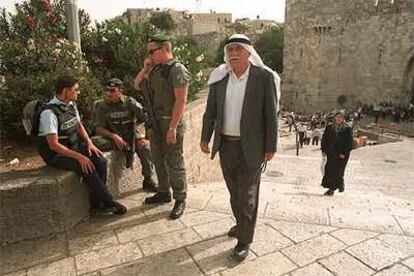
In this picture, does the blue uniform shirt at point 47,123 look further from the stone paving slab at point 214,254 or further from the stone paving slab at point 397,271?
the stone paving slab at point 397,271

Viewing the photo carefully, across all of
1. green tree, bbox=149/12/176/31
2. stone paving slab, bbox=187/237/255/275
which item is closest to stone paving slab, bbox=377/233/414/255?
stone paving slab, bbox=187/237/255/275

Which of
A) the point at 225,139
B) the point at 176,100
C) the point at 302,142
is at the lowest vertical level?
the point at 302,142

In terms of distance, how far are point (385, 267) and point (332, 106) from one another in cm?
2697

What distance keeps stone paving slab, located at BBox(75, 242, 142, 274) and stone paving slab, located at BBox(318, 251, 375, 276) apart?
1.39m

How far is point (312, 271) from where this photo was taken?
8.59 ft

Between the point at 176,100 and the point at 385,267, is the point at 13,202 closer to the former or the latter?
the point at 176,100

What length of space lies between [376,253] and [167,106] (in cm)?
206

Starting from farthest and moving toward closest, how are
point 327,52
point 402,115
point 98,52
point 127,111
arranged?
point 327,52
point 402,115
point 98,52
point 127,111

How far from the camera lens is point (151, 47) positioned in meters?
3.33

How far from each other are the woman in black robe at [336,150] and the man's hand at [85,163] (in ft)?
13.0

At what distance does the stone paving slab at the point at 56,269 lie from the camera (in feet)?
8.75

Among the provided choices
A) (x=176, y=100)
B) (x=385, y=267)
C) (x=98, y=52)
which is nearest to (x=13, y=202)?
(x=176, y=100)

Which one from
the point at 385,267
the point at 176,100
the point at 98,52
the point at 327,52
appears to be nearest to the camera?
the point at 385,267

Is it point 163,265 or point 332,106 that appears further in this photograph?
point 332,106
